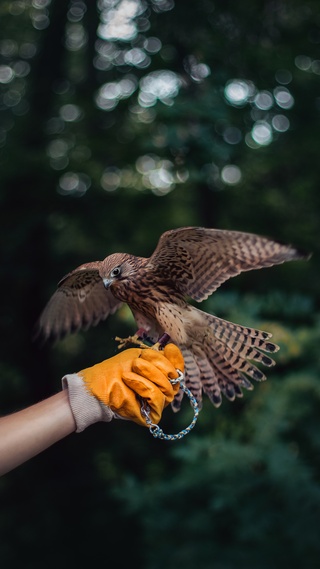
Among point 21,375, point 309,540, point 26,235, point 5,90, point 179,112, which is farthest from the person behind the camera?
point 5,90

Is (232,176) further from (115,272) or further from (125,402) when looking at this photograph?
(125,402)

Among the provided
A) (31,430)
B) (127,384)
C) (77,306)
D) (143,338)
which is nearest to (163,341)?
(143,338)

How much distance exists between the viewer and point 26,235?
287 inches

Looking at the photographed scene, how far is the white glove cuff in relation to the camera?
7.23 ft

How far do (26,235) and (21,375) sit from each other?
6.42 feet

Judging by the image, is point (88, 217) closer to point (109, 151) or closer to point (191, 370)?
point (109, 151)

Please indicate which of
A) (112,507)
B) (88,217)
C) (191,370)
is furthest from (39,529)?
(191,370)

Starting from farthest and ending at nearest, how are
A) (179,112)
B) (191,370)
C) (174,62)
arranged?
(174,62) → (179,112) → (191,370)

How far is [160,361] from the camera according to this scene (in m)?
2.36

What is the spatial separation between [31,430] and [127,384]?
0.37 metres

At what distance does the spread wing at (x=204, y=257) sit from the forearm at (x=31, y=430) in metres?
0.70

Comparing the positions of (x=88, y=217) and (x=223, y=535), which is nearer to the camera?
(x=223, y=535)

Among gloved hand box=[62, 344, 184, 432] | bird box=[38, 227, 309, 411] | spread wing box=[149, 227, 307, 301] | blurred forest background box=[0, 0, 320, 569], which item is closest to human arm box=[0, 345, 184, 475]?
gloved hand box=[62, 344, 184, 432]

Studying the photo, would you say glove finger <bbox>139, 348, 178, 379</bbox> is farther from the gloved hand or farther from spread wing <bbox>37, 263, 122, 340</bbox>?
spread wing <bbox>37, 263, 122, 340</bbox>
